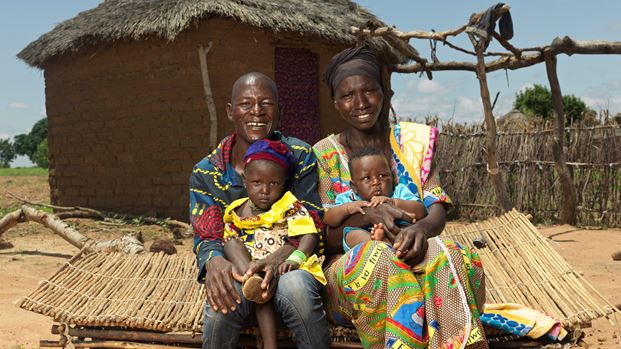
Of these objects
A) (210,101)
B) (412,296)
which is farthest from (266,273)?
(210,101)

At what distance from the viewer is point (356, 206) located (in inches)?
108

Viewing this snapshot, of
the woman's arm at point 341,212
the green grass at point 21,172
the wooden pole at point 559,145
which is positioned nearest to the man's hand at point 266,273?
the woman's arm at point 341,212

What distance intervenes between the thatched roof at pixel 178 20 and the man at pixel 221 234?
5.56m

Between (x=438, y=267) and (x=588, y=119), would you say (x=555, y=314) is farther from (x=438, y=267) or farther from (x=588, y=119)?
(x=588, y=119)

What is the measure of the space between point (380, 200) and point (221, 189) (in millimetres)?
740

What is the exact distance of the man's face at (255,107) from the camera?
285 centimetres

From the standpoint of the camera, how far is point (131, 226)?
873 cm

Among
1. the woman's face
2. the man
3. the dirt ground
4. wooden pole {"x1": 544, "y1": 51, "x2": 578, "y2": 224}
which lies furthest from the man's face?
wooden pole {"x1": 544, "y1": 51, "x2": 578, "y2": 224}

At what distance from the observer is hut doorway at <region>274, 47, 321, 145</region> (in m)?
9.11

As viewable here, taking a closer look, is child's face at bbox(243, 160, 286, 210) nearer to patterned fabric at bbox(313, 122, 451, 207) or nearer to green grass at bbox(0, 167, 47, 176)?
patterned fabric at bbox(313, 122, 451, 207)

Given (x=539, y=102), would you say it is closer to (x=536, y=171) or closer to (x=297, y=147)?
(x=536, y=171)

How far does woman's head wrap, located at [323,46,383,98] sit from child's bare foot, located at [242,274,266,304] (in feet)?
3.42

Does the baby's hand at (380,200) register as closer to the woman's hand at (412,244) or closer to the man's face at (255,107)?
the woman's hand at (412,244)

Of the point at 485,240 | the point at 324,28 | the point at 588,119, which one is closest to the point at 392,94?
the point at 324,28
